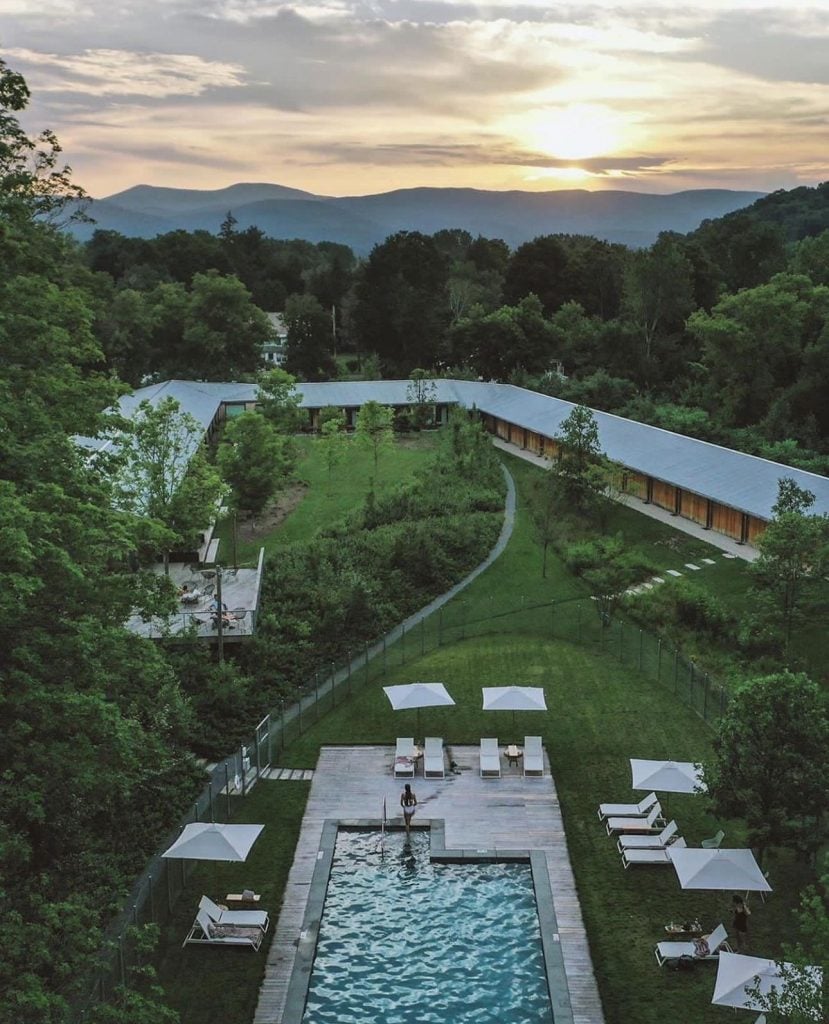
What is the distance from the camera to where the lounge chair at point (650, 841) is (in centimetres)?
2152

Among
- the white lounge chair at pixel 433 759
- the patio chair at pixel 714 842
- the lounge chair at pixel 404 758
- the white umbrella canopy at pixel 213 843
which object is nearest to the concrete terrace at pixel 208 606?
the lounge chair at pixel 404 758

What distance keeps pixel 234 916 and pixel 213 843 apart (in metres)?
1.54

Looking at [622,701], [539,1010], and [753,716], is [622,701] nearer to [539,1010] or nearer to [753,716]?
[753,716]

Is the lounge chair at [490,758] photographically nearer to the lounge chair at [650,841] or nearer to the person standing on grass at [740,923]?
the lounge chair at [650,841]

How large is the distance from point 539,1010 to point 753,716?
7005 millimetres

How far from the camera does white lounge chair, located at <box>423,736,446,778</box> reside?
2536cm

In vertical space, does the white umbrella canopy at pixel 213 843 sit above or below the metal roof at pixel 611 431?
below

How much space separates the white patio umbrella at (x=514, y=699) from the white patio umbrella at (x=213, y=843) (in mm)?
8689

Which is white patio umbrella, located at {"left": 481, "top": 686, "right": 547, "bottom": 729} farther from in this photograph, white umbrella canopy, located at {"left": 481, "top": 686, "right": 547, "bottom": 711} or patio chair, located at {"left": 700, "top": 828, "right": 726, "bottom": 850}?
patio chair, located at {"left": 700, "top": 828, "right": 726, "bottom": 850}

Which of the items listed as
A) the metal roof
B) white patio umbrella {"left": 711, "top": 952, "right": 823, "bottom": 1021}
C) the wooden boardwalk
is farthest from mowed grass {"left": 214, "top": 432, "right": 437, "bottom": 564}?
white patio umbrella {"left": 711, "top": 952, "right": 823, "bottom": 1021}

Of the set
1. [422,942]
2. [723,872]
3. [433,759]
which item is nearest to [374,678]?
[433,759]

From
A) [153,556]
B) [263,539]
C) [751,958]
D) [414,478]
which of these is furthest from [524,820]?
[414,478]

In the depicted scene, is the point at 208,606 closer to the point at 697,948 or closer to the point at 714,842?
the point at 714,842

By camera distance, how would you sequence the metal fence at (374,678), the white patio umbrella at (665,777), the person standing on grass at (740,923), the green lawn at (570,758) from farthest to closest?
the white patio umbrella at (665,777)
the metal fence at (374,678)
the person standing on grass at (740,923)
the green lawn at (570,758)
